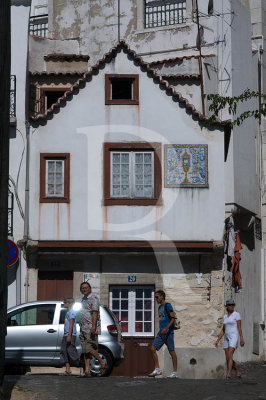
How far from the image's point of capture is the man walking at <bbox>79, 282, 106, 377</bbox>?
56.5 feet

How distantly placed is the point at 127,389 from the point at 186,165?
512 inches

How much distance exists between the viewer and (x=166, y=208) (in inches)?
1041

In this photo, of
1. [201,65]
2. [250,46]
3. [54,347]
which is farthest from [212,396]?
[250,46]

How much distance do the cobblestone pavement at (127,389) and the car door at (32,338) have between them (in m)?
5.09

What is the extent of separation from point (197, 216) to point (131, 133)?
2.93 meters

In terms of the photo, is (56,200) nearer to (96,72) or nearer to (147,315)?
(96,72)

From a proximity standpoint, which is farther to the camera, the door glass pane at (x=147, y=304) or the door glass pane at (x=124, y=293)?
the door glass pane at (x=124, y=293)

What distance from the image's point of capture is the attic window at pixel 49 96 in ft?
95.7

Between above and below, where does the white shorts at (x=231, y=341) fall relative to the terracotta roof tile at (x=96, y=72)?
below

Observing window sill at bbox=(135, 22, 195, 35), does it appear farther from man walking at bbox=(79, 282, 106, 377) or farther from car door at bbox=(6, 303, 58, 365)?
man walking at bbox=(79, 282, 106, 377)

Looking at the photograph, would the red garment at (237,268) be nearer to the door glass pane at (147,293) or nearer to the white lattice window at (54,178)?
the door glass pane at (147,293)

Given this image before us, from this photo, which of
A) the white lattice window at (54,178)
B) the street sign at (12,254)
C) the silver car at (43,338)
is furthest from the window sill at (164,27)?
the silver car at (43,338)

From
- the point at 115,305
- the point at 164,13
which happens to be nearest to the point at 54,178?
the point at 115,305

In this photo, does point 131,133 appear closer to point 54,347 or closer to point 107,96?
point 107,96
